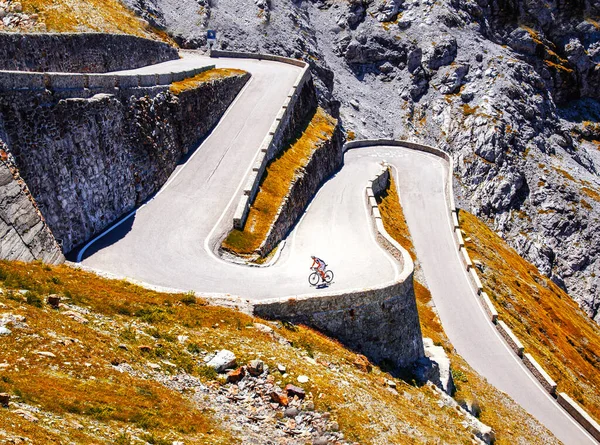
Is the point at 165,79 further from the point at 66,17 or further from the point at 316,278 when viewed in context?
the point at 316,278

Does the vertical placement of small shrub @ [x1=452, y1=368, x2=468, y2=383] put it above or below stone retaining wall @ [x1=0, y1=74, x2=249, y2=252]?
below

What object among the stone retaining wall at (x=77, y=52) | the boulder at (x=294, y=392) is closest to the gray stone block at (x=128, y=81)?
the stone retaining wall at (x=77, y=52)

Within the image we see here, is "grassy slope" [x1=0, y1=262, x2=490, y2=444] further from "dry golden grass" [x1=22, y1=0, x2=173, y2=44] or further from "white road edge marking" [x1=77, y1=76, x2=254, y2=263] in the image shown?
"dry golden grass" [x1=22, y1=0, x2=173, y2=44]

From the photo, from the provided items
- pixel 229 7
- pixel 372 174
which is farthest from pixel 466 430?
pixel 229 7

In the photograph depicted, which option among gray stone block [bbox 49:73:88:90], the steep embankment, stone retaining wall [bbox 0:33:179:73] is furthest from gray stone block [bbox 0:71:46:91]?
the steep embankment

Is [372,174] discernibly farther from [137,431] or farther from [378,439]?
[137,431]

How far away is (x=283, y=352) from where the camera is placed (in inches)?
825

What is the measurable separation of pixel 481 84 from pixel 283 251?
7726 cm

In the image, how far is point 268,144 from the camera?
148ft

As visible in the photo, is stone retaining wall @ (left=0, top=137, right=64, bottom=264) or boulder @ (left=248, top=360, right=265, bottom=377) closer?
boulder @ (left=248, top=360, right=265, bottom=377)

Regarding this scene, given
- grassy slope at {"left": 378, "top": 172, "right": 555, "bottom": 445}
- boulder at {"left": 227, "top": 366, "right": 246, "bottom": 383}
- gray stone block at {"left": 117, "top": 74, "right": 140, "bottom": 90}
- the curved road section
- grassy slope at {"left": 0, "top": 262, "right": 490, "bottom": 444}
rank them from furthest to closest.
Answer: gray stone block at {"left": 117, "top": 74, "right": 140, "bottom": 90} < grassy slope at {"left": 378, "top": 172, "right": 555, "bottom": 445} < the curved road section < boulder at {"left": 227, "top": 366, "right": 246, "bottom": 383} < grassy slope at {"left": 0, "top": 262, "right": 490, "bottom": 444}

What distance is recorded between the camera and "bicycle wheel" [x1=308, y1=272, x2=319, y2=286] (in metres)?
29.3

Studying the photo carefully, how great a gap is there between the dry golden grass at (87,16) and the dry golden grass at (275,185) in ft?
66.8

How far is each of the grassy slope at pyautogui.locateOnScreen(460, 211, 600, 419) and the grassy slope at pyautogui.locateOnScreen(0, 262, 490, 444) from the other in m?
22.5
